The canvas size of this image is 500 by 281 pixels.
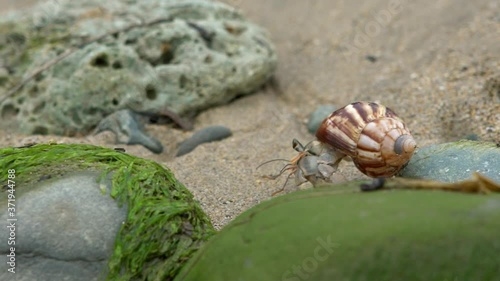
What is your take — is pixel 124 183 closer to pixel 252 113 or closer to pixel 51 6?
pixel 252 113

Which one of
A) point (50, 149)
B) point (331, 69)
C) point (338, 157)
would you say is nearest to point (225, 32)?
point (331, 69)

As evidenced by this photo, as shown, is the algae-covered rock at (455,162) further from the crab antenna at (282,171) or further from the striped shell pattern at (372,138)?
the crab antenna at (282,171)

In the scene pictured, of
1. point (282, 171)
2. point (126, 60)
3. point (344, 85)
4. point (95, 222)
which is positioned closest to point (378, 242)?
point (95, 222)

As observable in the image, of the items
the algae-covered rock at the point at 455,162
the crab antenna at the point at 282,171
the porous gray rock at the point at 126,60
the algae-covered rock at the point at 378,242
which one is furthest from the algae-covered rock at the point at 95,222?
the porous gray rock at the point at 126,60

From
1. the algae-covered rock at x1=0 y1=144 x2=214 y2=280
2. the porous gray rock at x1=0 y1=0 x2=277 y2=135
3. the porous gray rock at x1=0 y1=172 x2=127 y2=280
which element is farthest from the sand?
the porous gray rock at x1=0 y1=172 x2=127 y2=280

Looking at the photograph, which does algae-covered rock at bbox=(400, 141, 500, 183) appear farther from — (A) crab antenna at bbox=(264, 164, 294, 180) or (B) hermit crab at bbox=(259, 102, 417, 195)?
(A) crab antenna at bbox=(264, 164, 294, 180)

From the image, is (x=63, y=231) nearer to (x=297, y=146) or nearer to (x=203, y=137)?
(x=297, y=146)
